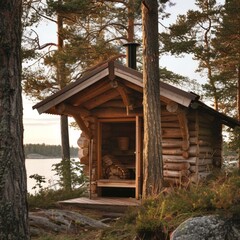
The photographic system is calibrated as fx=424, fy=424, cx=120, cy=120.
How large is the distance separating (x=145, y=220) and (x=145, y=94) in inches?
163

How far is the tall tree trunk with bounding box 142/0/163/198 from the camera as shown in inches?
393

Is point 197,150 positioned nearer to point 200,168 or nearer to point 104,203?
point 200,168

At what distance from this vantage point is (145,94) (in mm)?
10273

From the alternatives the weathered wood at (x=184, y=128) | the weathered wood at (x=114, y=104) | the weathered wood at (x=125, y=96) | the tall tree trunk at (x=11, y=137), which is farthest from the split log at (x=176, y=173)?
the tall tree trunk at (x=11, y=137)

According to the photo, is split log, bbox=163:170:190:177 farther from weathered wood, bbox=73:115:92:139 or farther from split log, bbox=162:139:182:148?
weathered wood, bbox=73:115:92:139

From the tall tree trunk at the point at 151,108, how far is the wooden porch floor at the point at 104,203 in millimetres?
1329

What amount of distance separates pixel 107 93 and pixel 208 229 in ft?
22.9

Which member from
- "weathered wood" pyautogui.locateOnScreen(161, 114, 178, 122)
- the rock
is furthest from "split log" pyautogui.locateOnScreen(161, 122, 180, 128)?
the rock

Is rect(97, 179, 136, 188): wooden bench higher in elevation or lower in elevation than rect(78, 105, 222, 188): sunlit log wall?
lower

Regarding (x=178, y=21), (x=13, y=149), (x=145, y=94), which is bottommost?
(x=13, y=149)

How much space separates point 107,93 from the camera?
1255 cm

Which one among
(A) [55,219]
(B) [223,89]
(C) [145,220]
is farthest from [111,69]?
(B) [223,89]

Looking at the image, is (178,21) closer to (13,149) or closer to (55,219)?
(55,219)

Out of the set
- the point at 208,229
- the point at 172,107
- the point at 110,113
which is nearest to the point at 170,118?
the point at 172,107
